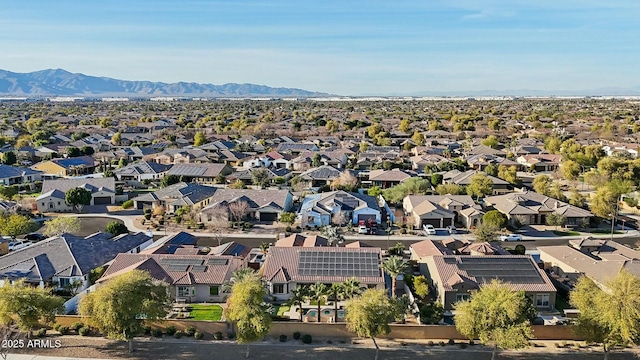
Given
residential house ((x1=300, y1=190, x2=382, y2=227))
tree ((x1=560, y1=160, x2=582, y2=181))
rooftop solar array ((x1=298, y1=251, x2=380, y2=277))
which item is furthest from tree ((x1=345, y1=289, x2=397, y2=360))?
tree ((x1=560, y1=160, x2=582, y2=181))

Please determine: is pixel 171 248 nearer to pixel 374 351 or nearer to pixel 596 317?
pixel 374 351

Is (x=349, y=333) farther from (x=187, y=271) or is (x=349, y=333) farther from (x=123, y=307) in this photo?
(x=123, y=307)

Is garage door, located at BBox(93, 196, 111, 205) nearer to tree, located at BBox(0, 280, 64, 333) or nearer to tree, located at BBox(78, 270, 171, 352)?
tree, located at BBox(0, 280, 64, 333)

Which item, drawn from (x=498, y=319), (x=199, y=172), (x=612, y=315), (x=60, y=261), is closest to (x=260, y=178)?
(x=199, y=172)

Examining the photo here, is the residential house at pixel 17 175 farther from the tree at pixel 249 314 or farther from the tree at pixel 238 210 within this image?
the tree at pixel 249 314

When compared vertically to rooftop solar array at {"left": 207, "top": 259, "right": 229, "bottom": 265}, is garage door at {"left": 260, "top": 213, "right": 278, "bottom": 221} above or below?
below

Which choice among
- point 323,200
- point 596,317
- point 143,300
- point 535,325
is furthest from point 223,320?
point 323,200

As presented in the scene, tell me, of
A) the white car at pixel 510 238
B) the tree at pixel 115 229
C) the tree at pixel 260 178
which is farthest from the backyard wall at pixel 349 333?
the tree at pixel 260 178

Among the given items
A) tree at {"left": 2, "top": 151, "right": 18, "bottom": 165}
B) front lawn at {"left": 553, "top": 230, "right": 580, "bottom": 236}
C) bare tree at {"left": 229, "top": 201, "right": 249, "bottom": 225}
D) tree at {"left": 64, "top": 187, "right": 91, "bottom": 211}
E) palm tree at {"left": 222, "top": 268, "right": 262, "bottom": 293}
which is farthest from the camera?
tree at {"left": 2, "top": 151, "right": 18, "bottom": 165}
